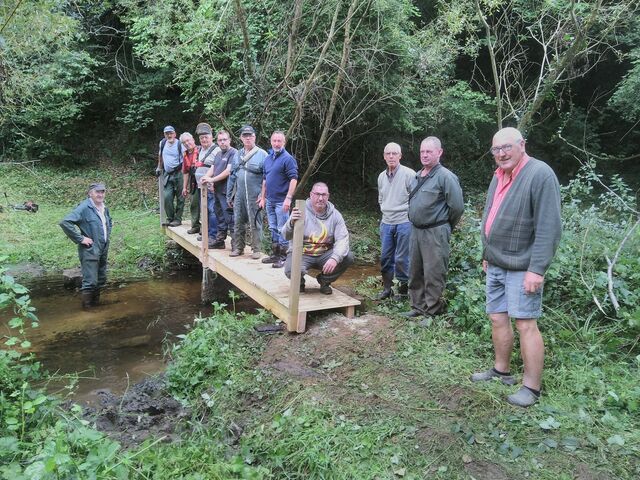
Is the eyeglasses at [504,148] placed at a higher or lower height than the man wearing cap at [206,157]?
higher

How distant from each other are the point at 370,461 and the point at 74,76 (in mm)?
14950

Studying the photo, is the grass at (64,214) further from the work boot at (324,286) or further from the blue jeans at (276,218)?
the work boot at (324,286)

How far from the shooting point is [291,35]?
9.35 meters

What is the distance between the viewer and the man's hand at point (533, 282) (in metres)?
3.37

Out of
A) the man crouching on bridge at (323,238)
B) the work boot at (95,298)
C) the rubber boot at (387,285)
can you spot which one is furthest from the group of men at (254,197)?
the work boot at (95,298)

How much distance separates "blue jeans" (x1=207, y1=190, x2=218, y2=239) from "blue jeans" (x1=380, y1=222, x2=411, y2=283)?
10.5 ft

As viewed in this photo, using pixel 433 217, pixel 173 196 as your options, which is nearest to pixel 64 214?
pixel 173 196

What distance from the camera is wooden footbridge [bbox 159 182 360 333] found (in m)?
4.95

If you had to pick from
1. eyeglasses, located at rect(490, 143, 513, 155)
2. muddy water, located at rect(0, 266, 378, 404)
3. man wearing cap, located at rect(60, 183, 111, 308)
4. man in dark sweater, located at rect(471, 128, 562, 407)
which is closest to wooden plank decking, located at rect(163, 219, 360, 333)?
muddy water, located at rect(0, 266, 378, 404)

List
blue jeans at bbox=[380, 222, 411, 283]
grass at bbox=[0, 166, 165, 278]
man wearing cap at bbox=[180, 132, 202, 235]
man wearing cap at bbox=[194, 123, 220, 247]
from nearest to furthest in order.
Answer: blue jeans at bbox=[380, 222, 411, 283] < man wearing cap at bbox=[194, 123, 220, 247] < man wearing cap at bbox=[180, 132, 202, 235] < grass at bbox=[0, 166, 165, 278]

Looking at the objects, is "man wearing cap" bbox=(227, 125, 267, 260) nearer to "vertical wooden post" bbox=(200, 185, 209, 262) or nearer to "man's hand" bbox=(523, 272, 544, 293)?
"vertical wooden post" bbox=(200, 185, 209, 262)

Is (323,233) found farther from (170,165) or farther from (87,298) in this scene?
(170,165)

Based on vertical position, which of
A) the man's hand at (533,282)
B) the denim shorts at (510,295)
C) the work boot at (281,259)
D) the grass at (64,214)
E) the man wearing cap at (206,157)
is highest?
the man wearing cap at (206,157)

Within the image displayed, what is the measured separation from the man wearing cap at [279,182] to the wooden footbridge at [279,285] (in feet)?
1.68
